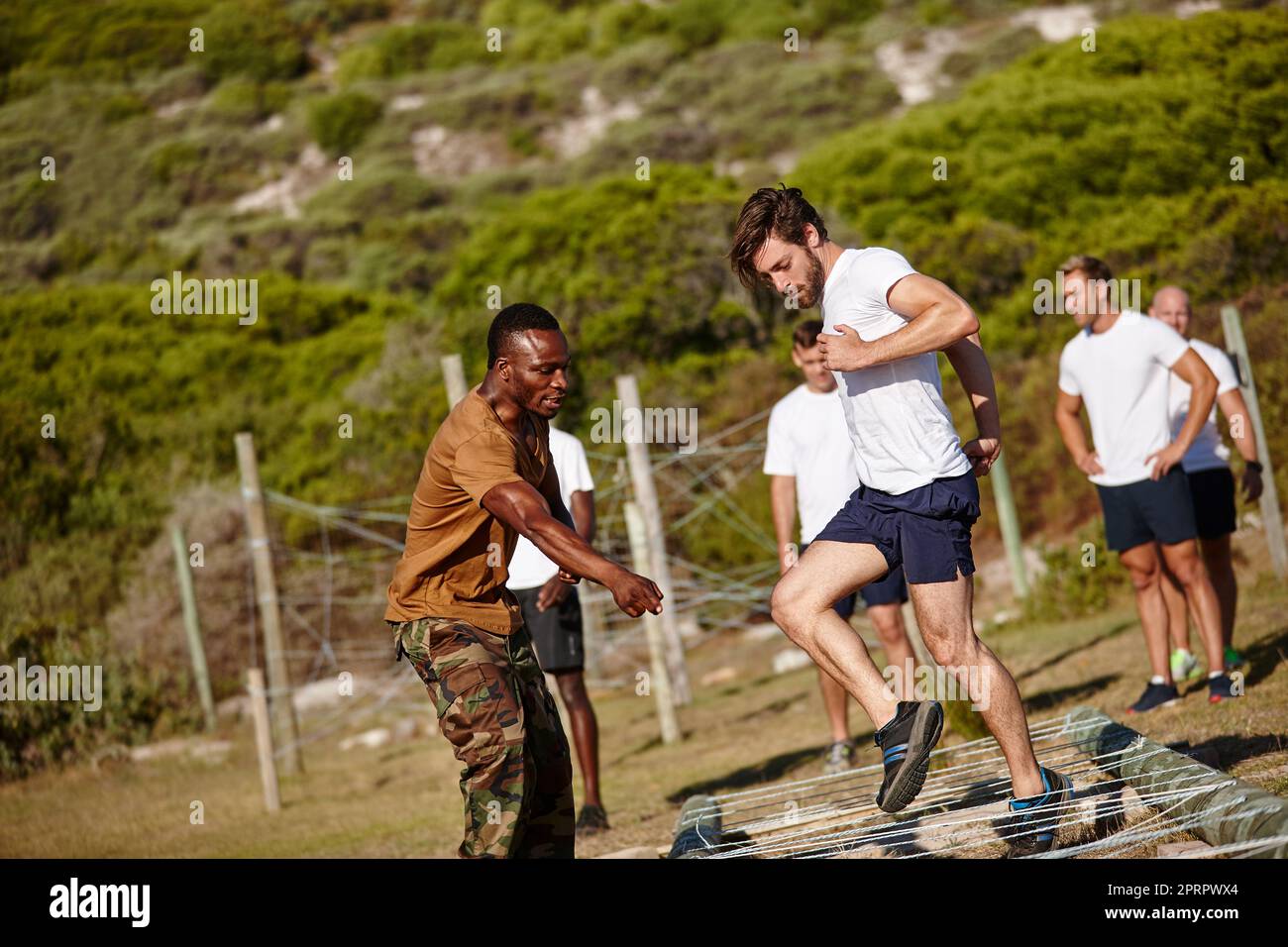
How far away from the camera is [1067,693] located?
872cm

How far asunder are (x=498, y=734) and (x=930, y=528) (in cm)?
154

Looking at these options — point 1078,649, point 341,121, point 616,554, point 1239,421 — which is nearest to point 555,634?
point 1239,421

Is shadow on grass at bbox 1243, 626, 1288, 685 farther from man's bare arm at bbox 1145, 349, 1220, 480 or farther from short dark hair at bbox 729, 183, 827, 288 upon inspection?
short dark hair at bbox 729, 183, 827, 288

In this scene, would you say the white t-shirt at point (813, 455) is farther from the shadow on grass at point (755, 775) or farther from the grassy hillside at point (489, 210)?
the grassy hillside at point (489, 210)

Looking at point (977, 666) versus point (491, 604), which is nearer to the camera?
point (977, 666)

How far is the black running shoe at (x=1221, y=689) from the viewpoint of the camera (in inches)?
267

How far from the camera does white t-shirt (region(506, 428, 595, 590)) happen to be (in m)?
7.25

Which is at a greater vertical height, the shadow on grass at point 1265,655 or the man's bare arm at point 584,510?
the man's bare arm at point 584,510

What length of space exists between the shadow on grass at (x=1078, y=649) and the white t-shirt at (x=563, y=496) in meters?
4.11

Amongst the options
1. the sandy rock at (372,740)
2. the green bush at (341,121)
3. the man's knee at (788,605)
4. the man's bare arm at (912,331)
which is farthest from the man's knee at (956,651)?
the green bush at (341,121)

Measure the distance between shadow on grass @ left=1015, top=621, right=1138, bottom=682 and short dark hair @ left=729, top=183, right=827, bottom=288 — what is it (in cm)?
596

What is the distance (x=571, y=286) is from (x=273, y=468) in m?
7.84

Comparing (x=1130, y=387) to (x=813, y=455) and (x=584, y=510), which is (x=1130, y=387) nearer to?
(x=813, y=455)
